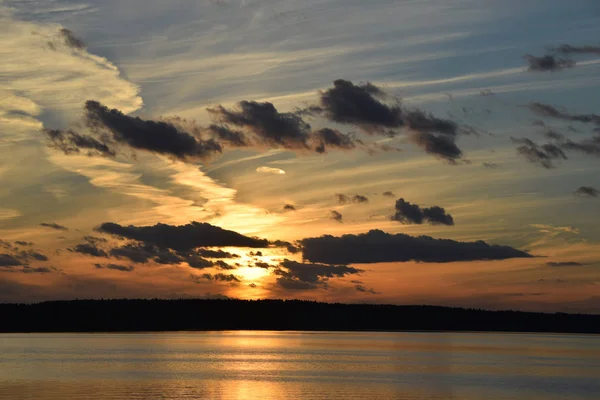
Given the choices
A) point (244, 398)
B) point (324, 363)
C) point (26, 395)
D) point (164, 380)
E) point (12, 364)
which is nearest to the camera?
point (26, 395)

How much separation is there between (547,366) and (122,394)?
7733cm

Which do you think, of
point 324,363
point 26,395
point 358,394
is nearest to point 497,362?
point 324,363

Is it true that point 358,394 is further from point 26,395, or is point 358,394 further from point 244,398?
point 26,395

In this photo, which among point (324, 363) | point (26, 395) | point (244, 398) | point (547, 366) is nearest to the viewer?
point (26, 395)

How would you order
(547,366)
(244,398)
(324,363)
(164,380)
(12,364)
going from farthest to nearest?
(324,363) < (547,366) < (12,364) < (164,380) < (244,398)

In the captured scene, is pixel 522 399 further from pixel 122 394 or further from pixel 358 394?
pixel 122 394

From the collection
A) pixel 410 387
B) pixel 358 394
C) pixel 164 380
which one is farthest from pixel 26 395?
pixel 410 387

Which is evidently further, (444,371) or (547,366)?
(547,366)

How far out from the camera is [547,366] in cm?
13325

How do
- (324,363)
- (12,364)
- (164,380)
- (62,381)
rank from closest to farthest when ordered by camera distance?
(62,381) < (164,380) < (12,364) < (324,363)

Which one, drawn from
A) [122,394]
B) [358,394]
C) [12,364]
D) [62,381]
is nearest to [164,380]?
[62,381]

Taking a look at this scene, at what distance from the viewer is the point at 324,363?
142375 mm

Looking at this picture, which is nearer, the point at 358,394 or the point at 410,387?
the point at 358,394

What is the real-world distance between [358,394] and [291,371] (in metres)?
37.6
